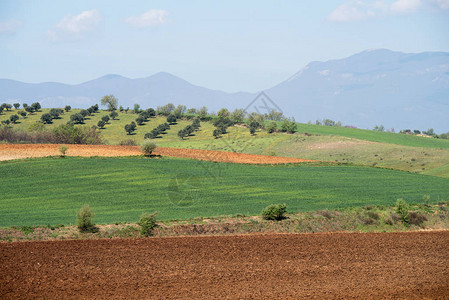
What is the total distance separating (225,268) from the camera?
1997 centimetres

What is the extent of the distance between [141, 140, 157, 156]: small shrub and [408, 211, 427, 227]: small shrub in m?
33.4

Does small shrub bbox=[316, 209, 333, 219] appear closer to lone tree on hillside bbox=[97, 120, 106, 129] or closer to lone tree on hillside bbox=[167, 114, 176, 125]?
lone tree on hillside bbox=[167, 114, 176, 125]

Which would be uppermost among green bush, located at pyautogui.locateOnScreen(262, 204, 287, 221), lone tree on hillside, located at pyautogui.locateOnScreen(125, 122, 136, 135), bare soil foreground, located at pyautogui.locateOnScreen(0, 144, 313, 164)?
lone tree on hillside, located at pyautogui.locateOnScreen(125, 122, 136, 135)

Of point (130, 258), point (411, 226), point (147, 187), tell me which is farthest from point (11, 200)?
point (411, 226)

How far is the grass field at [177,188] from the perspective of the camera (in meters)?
34.9

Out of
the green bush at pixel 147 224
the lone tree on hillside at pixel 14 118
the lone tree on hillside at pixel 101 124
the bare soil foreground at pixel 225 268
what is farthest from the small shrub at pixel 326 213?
the lone tree on hillside at pixel 14 118

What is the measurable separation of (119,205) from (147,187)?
658 cm

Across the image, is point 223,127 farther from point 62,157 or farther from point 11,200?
point 11,200

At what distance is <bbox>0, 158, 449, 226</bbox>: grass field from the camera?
115ft

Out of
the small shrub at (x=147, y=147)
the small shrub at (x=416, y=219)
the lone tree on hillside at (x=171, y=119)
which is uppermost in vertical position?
the lone tree on hillside at (x=171, y=119)

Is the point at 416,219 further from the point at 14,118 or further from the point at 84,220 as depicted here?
the point at 14,118

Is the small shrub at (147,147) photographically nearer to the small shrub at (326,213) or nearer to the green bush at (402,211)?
the small shrub at (326,213)

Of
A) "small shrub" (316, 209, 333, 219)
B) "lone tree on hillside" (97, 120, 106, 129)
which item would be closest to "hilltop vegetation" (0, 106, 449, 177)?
"lone tree on hillside" (97, 120, 106, 129)

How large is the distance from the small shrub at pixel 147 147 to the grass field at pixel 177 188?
3.24 metres
